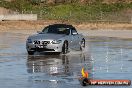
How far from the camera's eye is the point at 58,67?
21438 millimetres

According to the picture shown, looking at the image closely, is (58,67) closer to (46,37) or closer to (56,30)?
(46,37)

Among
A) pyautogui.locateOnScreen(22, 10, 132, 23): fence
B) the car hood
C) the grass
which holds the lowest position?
the grass

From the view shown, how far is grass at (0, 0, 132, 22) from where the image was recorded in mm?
80500

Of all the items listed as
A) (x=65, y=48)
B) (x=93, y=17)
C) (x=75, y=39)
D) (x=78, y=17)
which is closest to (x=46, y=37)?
(x=65, y=48)

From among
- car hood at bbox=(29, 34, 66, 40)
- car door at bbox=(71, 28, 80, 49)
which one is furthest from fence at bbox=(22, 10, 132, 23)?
car hood at bbox=(29, 34, 66, 40)

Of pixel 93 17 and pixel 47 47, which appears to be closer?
pixel 47 47

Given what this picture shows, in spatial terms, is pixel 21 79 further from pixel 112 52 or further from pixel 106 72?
pixel 112 52

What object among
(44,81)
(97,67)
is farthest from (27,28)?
(44,81)

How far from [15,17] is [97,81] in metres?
59.3

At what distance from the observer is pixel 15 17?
245ft

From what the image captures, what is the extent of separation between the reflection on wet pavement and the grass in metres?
50.7

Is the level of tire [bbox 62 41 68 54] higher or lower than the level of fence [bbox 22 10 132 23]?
higher

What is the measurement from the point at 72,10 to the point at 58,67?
7138cm

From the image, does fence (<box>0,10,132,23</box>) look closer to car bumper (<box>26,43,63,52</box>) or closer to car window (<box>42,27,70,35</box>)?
car window (<box>42,27,70,35</box>)
